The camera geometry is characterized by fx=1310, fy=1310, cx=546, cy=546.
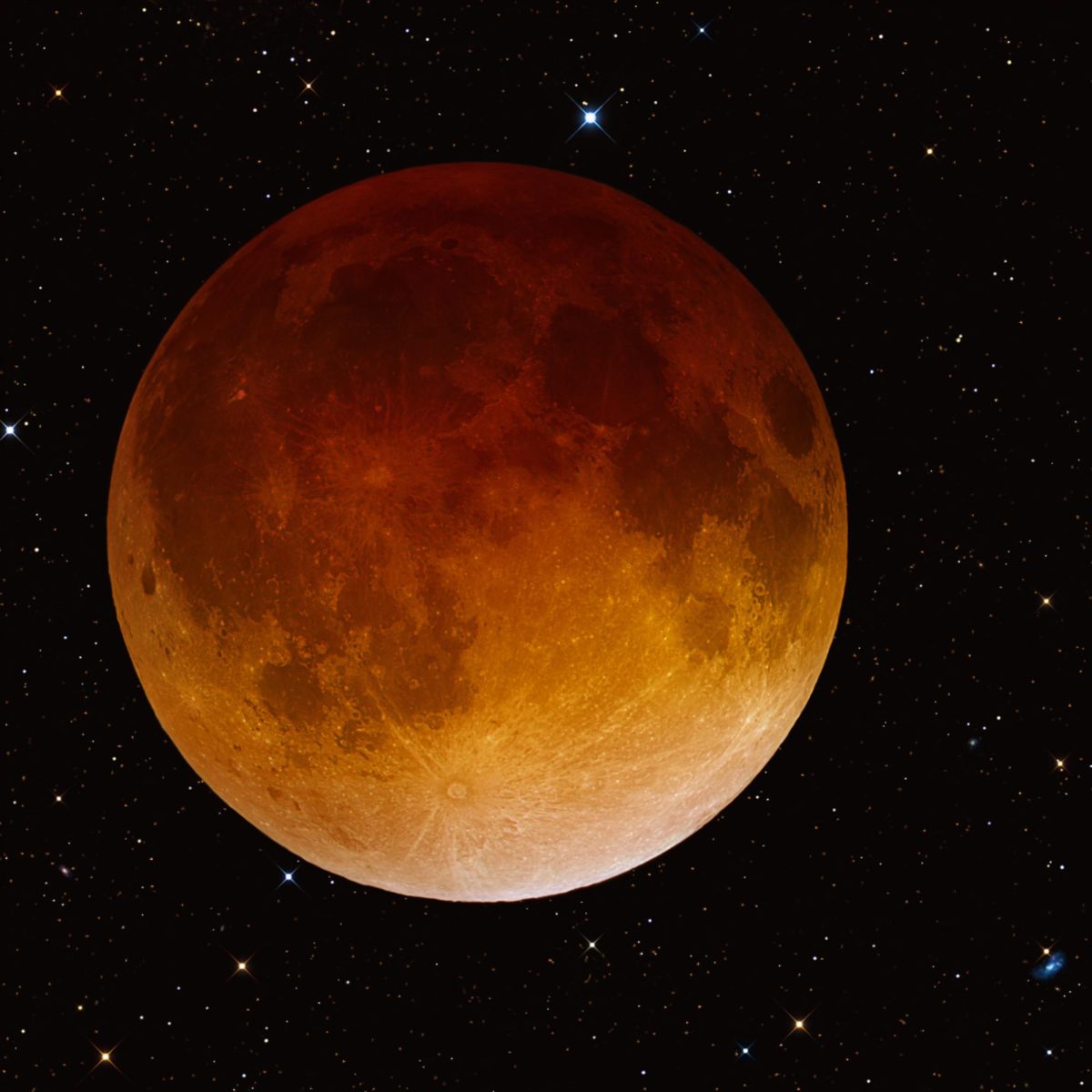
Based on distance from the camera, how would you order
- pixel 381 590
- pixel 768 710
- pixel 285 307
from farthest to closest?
pixel 768 710
pixel 285 307
pixel 381 590

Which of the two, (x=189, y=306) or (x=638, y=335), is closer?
(x=638, y=335)

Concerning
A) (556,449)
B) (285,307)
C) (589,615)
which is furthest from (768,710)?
(285,307)

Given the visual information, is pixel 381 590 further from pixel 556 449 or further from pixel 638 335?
pixel 638 335

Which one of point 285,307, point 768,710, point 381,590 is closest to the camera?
point 381,590

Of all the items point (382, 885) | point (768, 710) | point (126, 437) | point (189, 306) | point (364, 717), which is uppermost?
point (189, 306)

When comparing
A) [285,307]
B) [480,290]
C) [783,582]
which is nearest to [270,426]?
[285,307]

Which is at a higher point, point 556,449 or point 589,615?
point 556,449
